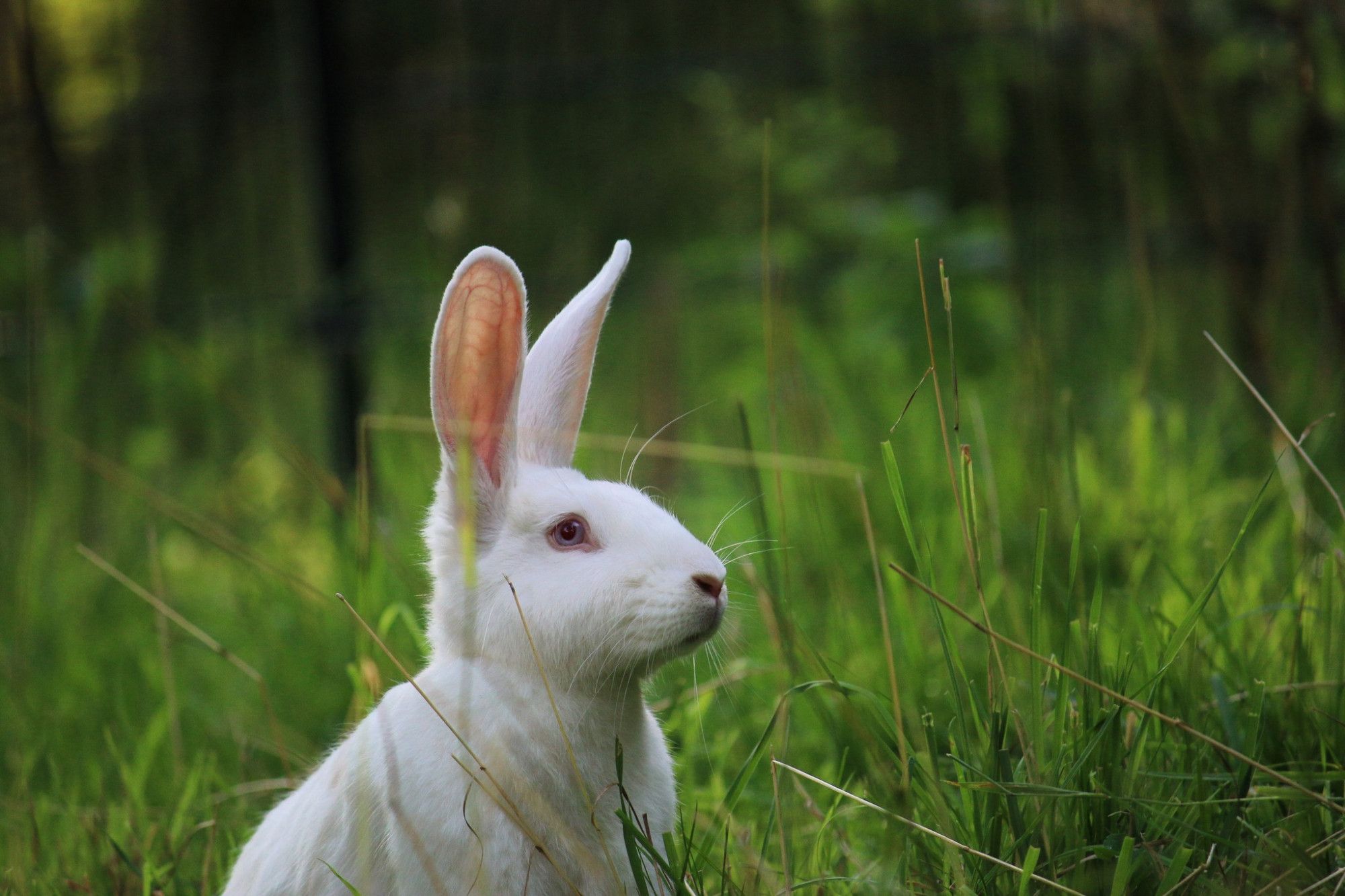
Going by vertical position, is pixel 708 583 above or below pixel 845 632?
above

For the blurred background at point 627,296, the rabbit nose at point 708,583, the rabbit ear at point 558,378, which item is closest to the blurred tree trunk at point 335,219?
the blurred background at point 627,296

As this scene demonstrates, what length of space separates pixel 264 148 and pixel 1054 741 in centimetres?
693

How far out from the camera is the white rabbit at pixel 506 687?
1.89 metres

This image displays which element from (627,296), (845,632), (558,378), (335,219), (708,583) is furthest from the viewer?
(627,296)

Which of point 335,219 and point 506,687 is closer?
point 506,687

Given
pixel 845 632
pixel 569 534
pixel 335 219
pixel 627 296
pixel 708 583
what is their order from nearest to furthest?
pixel 708 583, pixel 569 534, pixel 845 632, pixel 335 219, pixel 627 296

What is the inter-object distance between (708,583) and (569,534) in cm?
28

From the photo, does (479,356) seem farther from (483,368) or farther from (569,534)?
(569,534)

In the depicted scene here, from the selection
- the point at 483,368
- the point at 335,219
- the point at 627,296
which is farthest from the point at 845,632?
the point at 627,296

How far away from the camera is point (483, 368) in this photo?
2133 mm

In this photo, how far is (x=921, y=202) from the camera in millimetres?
5469

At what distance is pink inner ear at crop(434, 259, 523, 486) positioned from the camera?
207 cm

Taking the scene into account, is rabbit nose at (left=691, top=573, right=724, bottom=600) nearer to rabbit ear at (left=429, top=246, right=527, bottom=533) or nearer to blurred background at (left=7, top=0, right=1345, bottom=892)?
blurred background at (left=7, top=0, right=1345, bottom=892)

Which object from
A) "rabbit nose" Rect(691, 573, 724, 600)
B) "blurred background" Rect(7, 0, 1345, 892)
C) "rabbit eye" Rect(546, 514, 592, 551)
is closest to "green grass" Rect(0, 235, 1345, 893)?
"blurred background" Rect(7, 0, 1345, 892)
